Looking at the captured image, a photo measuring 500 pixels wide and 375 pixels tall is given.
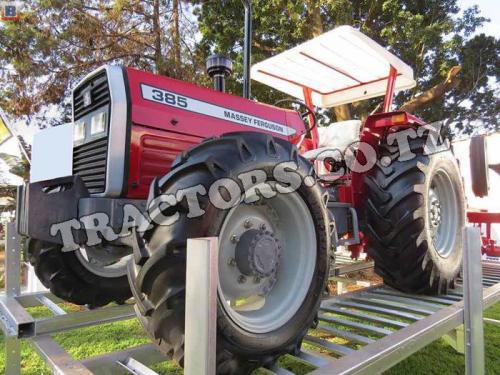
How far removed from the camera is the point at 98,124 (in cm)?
217

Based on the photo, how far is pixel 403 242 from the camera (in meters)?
2.71

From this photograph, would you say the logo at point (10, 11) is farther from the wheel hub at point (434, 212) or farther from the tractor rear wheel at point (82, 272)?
the wheel hub at point (434, 212)

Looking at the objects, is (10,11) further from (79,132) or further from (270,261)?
(270,261)

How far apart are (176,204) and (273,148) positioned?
0.57 metres

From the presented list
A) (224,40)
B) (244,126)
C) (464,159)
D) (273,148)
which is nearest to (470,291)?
(273,148)

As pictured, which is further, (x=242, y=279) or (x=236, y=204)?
(x=242, y=279)

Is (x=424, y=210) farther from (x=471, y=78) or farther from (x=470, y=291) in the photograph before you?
(x=471, y=78)

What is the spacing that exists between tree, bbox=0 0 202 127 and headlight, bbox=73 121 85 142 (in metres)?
4.94

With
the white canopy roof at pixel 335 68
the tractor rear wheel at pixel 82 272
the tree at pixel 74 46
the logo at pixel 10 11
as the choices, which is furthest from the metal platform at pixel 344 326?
the logo at pixel 10 11

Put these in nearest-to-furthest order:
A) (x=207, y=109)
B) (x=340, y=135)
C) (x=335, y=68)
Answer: (x=207, y=109), (x=335, y=68), (x=340, y=135)

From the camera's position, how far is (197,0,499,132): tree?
7.50 meters

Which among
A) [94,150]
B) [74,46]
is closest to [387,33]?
[74,46]

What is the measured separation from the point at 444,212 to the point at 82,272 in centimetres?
279

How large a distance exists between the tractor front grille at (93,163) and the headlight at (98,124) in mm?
49
